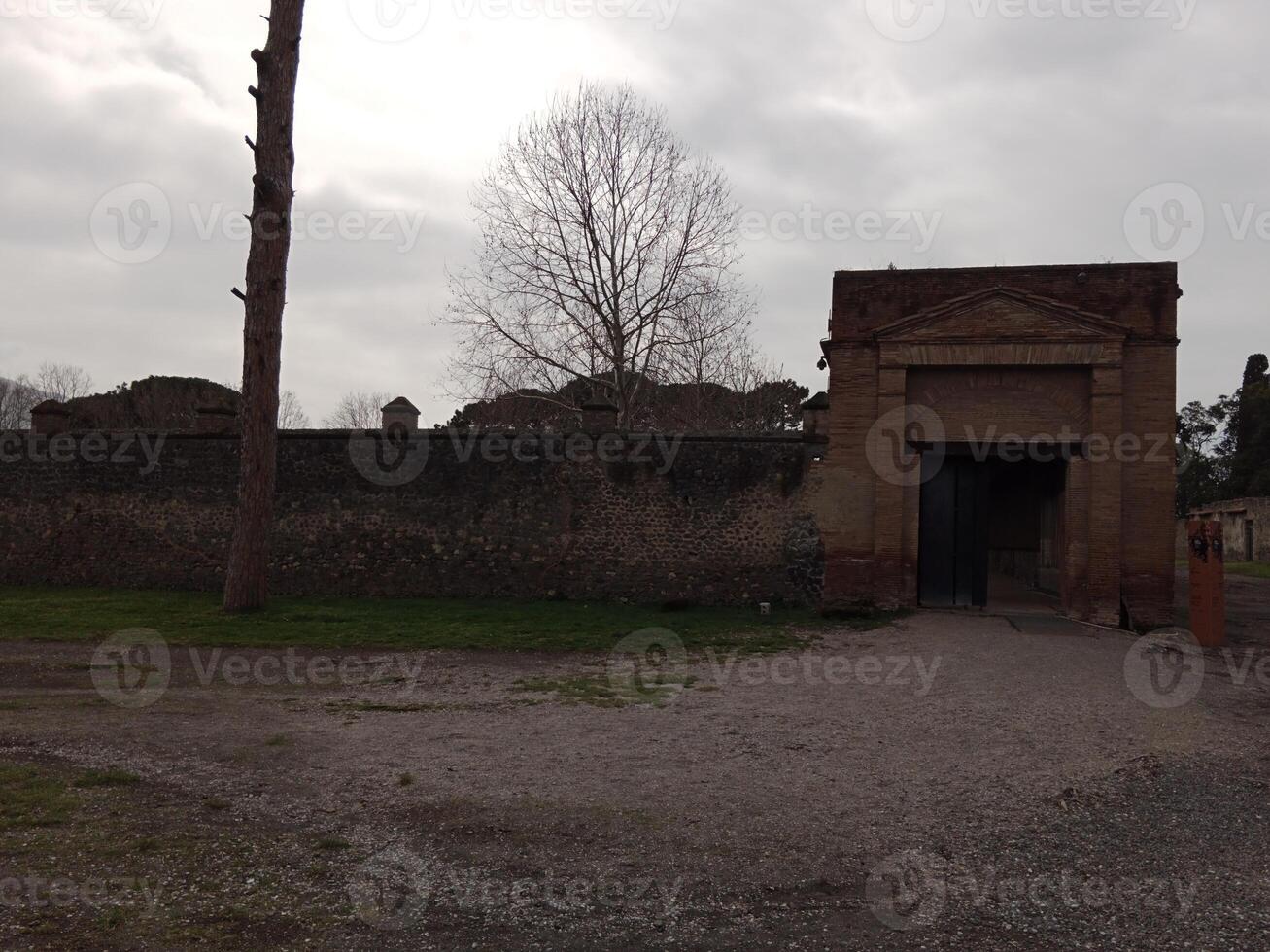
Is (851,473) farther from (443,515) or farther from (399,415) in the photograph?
(399,415)

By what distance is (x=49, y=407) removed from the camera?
1695 cm

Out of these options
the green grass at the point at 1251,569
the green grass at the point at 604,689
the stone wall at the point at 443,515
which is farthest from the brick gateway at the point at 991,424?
the green grass at the point at 1251,569

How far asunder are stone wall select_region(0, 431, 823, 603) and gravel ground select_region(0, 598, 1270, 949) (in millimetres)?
5923

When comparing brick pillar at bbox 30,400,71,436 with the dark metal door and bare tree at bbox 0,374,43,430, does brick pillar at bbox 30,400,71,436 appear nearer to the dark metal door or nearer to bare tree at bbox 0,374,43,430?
the dark metal door

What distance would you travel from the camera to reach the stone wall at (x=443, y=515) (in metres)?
14.4

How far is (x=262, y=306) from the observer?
12.6 meters

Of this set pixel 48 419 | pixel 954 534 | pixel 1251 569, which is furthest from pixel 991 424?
pixel 1251 569

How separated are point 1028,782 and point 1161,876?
1.40 metres

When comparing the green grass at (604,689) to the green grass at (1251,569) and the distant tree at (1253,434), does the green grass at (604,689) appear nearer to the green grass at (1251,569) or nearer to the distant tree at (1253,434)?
the green grass at (1251,569)

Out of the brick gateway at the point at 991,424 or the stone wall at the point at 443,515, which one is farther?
the stone wall at the point at 443,515

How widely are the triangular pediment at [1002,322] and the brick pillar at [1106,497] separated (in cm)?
62

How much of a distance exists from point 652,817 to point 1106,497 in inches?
408

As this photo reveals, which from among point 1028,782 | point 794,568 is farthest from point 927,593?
point 1028,782

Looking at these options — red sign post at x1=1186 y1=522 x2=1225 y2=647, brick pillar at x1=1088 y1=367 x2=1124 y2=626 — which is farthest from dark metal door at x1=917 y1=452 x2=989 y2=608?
red sign post at x1=1186 y1=522 x2=1225 y2=647
